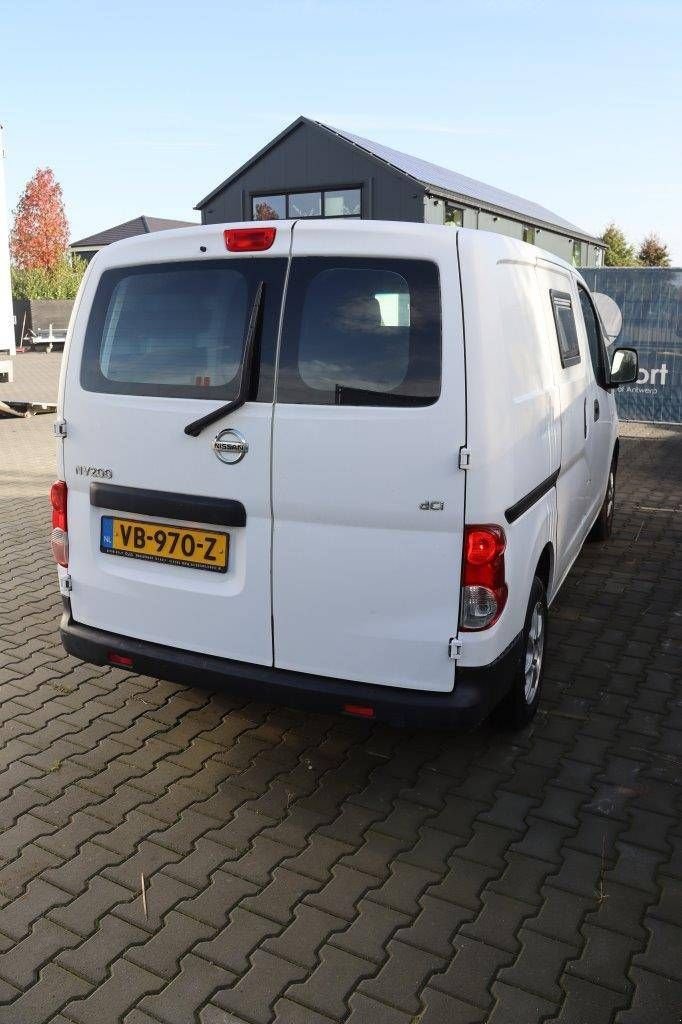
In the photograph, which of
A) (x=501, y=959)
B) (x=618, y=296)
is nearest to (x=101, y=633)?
(x=501, y=959)

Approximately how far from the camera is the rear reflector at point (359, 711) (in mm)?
3283

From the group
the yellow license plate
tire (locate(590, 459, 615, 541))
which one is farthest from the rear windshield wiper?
tire (locate(590, 459, 615, 541))

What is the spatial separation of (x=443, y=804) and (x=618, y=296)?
1187 centimetres

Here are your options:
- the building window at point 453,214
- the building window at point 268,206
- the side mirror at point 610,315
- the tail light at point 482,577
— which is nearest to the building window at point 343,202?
the building window at point 268,206

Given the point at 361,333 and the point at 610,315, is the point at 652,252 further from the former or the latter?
the point at 361,333

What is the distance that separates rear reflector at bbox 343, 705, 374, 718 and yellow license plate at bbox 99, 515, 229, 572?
690 mm

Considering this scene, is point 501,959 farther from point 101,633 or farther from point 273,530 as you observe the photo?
point 101,633

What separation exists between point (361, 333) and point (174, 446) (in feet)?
2.70

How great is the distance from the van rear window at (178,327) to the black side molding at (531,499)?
0.98m

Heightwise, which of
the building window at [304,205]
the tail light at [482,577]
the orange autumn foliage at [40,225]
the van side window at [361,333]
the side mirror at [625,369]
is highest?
the orange autumn foliage at [40,225]

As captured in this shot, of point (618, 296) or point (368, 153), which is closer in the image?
point (618, 296)

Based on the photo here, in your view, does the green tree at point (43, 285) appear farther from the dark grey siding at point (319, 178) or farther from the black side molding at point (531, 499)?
the black side molding at point (531, 499)

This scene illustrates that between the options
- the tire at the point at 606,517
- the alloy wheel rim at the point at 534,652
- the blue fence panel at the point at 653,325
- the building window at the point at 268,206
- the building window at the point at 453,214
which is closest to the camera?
the alloy wheel rim at the point at 534,652

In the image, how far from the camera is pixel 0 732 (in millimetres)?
4141
